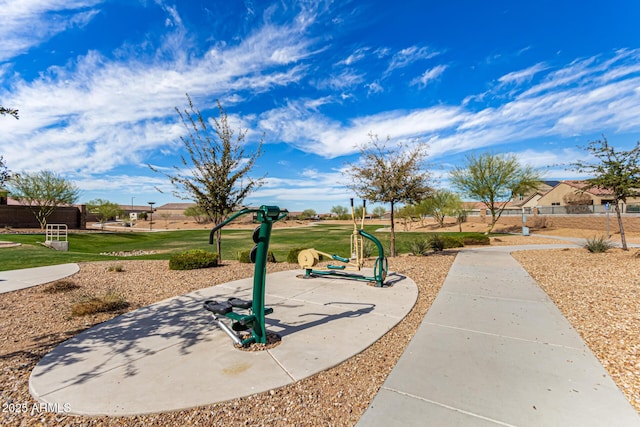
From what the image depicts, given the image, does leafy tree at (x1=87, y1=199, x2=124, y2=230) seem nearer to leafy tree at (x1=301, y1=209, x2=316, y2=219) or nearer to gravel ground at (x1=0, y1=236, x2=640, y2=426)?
gravel ground at (x1=0, y1=236, x2=640, y2=426)

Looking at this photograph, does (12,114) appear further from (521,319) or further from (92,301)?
(521,319)

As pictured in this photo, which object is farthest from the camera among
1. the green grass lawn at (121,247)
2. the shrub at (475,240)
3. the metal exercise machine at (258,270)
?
the shrub at (475,240)

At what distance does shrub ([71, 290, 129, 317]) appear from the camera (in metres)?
5.05

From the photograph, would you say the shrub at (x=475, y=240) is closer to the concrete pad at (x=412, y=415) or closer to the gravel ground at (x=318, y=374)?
the gravel ground at (x=318, y=374)

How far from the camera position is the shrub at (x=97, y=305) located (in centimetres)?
505

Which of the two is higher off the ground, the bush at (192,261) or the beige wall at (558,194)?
the beige wall at (558,194)

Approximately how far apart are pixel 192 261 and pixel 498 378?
8622 mm

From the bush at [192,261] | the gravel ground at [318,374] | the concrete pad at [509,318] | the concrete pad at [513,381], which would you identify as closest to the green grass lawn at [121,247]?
the gravel ground at [318,374]

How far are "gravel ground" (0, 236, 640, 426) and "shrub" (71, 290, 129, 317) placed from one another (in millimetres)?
158

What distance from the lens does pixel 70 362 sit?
3.35 metres

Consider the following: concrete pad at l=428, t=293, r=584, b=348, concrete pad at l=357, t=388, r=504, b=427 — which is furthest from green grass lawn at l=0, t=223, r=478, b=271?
concrete pad at l=357, t=388, r=504, b=427

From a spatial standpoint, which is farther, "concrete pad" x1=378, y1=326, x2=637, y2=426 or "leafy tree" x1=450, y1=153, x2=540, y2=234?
"leafy tree" x1=450, y1=153, x2=540, y2=234

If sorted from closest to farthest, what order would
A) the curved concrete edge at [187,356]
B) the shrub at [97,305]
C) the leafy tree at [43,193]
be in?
the curved concrete edge at [187,356], the shrub at [97,305], the leafy tree at [43,193]

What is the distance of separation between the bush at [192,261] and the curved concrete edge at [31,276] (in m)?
2.79
